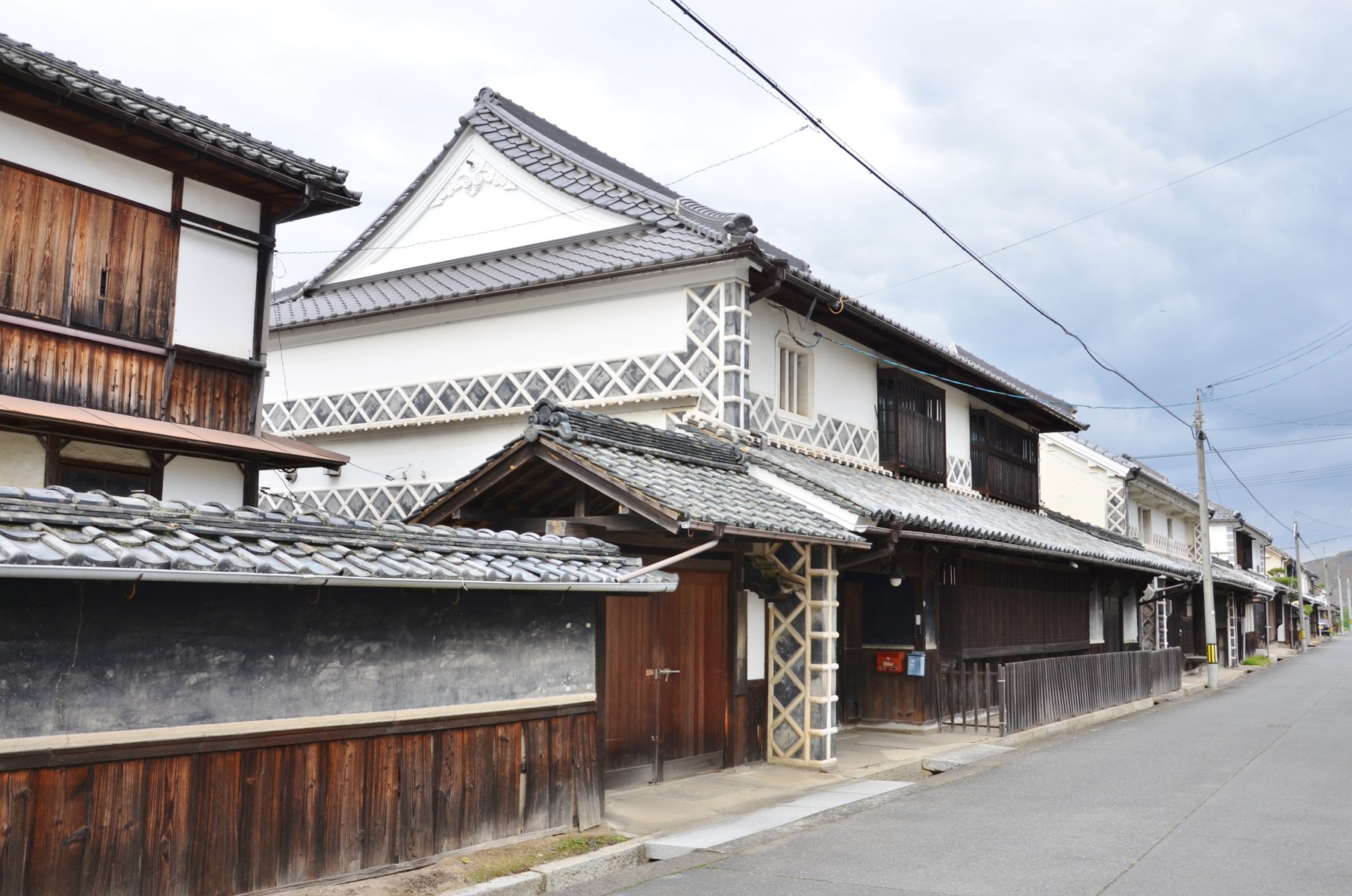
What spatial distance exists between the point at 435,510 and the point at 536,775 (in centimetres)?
387

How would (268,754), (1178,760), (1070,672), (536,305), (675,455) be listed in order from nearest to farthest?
(268,754), (675,455), (1178,760), (536,305), (1070,672)

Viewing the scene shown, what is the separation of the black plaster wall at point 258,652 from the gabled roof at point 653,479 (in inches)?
63.1

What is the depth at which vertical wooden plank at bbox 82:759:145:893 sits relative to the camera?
6.07 meters

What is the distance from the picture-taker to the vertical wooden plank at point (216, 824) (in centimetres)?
657

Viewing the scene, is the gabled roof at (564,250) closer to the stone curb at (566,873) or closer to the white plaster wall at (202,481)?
the white plaster wall at (202,481)

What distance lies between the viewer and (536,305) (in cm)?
1670

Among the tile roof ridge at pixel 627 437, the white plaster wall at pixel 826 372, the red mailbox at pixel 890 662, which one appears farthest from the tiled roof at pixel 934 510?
the red mailbox at pixel 890 662

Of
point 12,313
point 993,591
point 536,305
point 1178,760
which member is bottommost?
point 1178,760

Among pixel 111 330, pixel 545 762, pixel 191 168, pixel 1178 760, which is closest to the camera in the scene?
pixel 545 762

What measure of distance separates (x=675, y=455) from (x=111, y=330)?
614 centimetres

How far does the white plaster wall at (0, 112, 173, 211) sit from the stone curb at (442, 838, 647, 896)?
814cm

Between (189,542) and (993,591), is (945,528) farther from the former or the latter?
(189,542)

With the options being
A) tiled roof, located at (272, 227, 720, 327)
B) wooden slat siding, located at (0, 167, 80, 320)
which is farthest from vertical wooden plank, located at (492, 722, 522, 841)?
tiled roof, located at (272, 227, 720, 327)

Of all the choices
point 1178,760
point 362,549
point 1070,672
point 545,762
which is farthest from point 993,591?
point 362,549
